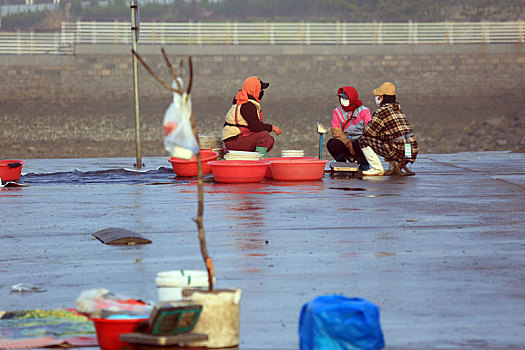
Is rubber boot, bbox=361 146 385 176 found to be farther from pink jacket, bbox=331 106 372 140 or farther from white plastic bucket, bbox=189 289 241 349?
white plastic bucket, bbox=189 289 241 349

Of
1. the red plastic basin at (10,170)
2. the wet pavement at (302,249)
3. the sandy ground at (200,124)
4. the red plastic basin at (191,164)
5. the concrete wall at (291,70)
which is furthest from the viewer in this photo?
the concrete wall at (291,70)

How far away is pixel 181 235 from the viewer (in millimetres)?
8031

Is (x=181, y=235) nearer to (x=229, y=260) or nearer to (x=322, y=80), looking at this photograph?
(x=229, y=260)

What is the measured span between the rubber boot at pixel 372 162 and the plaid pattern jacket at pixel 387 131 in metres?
0.11

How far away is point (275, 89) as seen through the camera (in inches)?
1526

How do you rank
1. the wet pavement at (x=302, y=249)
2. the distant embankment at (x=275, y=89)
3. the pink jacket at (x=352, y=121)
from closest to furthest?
the wet pavement at (x=302, y=249) → the pink jacket at (x=352, y=121) → the distant embankment at (x=275, y=89)

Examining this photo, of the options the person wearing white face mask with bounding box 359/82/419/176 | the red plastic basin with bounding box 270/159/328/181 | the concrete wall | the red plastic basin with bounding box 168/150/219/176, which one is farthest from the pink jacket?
the concrete wall

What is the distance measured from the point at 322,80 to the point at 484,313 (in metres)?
34.7

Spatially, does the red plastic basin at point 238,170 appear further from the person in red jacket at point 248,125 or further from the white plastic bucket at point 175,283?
the white plastic bucket at point 175,283

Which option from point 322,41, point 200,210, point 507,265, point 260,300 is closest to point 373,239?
point 507,265

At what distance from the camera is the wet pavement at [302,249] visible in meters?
4.90

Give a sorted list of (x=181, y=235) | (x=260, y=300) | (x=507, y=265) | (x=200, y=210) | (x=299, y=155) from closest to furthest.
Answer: (x=200, y=210)
(x=260, y=300)
(x=507, y=265)
(x=181, y=235)
(x=299, y=155)

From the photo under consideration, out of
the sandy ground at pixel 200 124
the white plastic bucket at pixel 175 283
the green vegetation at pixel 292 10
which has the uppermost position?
the green vegetation at pixel 292 10

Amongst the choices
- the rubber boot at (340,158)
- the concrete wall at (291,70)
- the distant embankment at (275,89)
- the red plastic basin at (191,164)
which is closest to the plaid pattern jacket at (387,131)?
the rubber boot at (340,158)
